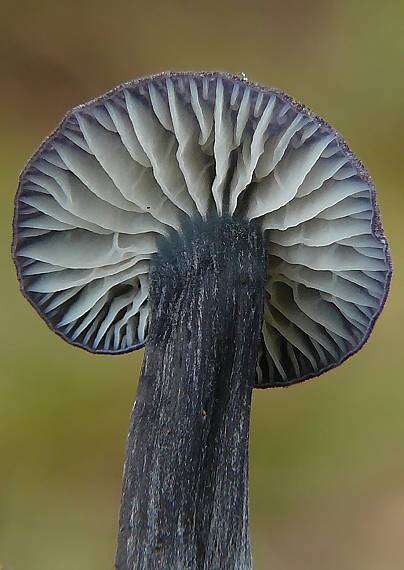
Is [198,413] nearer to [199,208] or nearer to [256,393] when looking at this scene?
[199,208]

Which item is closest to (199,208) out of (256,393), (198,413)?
(198,413)

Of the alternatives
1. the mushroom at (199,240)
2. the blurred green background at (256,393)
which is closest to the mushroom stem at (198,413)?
the mushroom at (199,240)

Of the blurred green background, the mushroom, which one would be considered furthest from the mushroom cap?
the blurred green background

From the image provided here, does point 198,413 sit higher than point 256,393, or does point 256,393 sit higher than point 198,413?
point 256,393

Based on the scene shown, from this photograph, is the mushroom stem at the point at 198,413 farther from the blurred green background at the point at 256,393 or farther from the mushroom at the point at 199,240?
the blurred green background at the point at 256,393

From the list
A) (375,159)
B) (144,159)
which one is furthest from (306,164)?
(375,159)

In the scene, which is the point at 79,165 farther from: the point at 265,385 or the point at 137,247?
the point at 265,385
